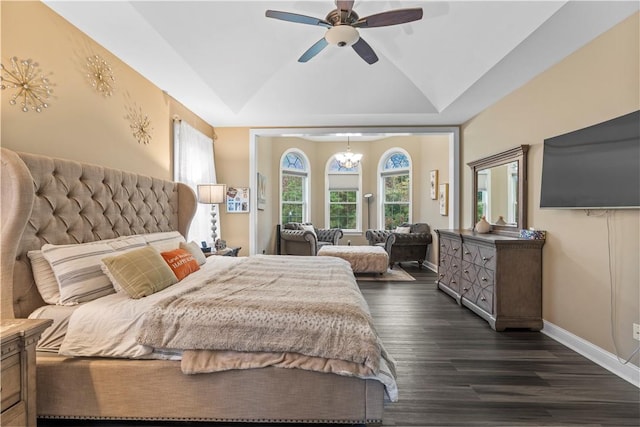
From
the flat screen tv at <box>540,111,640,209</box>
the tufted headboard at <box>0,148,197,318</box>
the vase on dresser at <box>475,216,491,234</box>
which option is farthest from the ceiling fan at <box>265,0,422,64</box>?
the vase on dresser at <box>475,216,491,234</box>

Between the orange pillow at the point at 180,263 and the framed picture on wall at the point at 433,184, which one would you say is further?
the framed picture on wall at the point at 433,184

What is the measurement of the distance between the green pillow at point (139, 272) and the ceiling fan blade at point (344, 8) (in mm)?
2256

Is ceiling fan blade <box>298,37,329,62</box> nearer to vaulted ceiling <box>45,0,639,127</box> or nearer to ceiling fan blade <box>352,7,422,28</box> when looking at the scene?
ceiling fan blade <box>352,7,422,28</box>

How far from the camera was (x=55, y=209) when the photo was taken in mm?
1979

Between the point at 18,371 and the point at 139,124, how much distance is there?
8.17 feet

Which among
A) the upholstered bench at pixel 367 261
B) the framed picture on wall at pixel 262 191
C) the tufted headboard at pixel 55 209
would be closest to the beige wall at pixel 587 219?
the upholstered bench at pixel 367 261

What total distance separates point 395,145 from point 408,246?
296 centimetres

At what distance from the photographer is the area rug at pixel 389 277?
524 cm

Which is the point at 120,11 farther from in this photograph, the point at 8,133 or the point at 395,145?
the point at 395,145

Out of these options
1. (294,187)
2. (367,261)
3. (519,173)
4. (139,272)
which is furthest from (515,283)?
(294,187)

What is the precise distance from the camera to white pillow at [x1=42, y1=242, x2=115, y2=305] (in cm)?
175

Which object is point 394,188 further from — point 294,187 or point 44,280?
point 44,280

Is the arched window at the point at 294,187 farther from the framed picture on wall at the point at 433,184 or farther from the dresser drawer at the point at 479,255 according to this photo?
the dresser drawer at the point at 479,255

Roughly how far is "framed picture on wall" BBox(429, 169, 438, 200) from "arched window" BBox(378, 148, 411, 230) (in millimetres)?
1001
